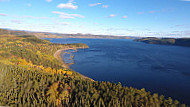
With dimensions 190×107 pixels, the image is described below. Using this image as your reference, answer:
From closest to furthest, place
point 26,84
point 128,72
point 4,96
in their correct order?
1. point 4,96
2. point 26,84
3. point 128,72

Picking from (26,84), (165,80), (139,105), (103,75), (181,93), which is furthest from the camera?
(103,75)

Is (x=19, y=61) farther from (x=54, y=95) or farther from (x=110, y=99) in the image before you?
(x=110, y=99)

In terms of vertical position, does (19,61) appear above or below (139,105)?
above

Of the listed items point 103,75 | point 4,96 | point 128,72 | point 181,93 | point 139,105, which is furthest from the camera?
point 128,72


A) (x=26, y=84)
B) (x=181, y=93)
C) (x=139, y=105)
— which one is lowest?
(x=181, y=93)

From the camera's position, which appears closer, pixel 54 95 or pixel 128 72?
pixel 54 95

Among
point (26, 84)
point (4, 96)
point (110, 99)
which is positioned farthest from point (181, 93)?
point (4, 96)

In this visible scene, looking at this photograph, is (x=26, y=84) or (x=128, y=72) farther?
(x=128, y=72)

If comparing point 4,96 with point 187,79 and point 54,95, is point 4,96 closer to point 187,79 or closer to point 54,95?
point 54,95

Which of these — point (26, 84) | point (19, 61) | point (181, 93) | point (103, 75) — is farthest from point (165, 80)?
point (19, 61)
